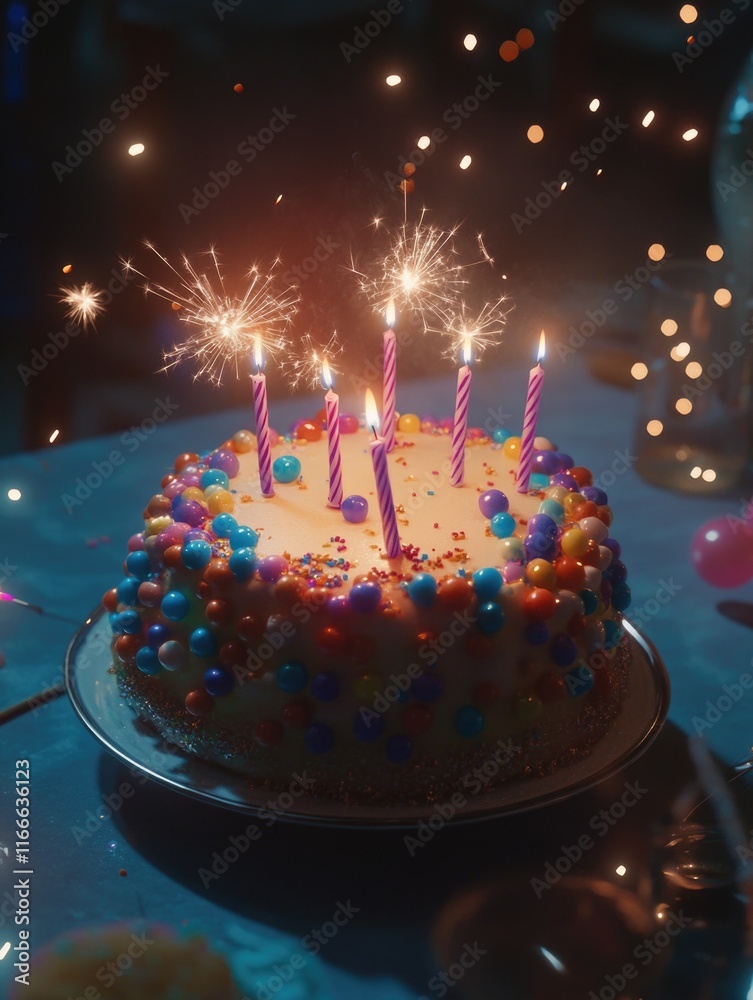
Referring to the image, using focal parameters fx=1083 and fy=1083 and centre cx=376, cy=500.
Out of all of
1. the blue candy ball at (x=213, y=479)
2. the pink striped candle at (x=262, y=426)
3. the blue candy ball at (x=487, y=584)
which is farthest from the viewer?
the blue candy ball at (x=213, y=479)

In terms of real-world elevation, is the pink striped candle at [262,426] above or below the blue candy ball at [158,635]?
above

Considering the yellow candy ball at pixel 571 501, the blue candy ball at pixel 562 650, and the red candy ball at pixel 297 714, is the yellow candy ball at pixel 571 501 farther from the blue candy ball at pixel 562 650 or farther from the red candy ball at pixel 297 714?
the red candy ball at pixel 297 714

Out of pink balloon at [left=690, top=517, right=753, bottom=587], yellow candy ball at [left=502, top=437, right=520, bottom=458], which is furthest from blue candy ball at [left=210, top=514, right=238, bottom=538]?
pink balloon at [left=690, top=517, right=753, bottom=587]

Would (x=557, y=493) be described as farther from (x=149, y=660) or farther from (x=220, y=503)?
(x=149, y=660)

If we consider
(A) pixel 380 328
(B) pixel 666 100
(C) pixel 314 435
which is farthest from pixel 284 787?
(B) pixel 666 100

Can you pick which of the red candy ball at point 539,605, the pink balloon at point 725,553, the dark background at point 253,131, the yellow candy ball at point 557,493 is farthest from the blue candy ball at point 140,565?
the pink balloon at point 725,553
